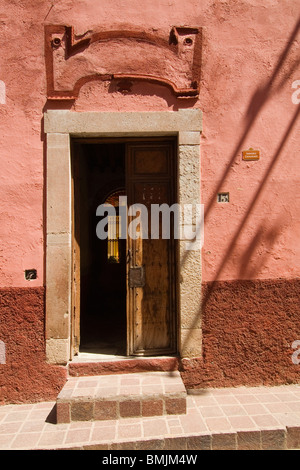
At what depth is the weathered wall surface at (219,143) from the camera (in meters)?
3.40

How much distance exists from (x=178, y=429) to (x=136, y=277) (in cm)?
150

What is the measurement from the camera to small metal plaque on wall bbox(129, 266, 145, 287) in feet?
12.0

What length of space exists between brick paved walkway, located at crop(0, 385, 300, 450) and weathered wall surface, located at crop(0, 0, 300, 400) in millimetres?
400

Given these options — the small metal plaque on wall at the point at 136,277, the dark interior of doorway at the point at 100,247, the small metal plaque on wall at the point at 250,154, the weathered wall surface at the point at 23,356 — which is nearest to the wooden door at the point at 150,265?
the small metal plaque on wall at the point at 136,277

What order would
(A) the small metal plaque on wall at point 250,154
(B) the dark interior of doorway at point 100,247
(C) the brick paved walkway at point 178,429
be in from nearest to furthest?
(C) the brick paved walkway at point 178,429
(A) the small metal plaque on wall at point 250,154
(B) the dark interior of doorway at point 100,247

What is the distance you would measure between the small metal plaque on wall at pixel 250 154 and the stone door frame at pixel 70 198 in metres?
0.50

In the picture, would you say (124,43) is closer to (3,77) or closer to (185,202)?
(3,77)

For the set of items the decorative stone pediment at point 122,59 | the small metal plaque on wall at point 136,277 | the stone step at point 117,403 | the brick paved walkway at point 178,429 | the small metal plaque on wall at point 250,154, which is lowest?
the brick paved walkway at point 178,429

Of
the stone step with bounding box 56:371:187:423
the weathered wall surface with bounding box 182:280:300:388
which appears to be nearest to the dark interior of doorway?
the weathered wall surface with bounding box 182:280:300:388

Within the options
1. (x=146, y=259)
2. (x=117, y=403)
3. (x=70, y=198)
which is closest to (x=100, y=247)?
(x=146, y=259)

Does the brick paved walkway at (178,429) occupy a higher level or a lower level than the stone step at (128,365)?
lower

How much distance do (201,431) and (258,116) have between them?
10.1 feet

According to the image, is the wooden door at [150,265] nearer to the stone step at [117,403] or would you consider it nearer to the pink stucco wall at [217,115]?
the pink stucco wall at [217,115]

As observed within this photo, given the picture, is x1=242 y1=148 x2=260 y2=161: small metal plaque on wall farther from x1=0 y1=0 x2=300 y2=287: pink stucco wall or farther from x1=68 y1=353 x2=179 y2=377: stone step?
x1=68 y1=353 x2=179 y2=377: stone step
